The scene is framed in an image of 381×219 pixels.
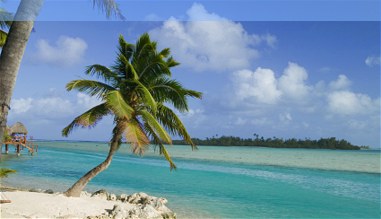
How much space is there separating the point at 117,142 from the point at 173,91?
2.22 m

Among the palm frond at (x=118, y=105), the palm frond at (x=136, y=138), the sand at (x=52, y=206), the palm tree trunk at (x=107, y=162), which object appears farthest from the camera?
the palm tree trunk at (x=107, y=162)

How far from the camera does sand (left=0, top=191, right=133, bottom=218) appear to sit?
28.7ft

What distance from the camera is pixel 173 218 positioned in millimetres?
10930

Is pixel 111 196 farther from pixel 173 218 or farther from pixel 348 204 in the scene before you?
pixel 348 204

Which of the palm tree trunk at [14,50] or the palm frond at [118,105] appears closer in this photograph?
the palm tree trunk at [14,50]

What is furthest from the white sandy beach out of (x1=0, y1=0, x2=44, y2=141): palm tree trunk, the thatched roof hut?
the thatched roof hut

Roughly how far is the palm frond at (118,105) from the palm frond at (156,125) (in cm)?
51

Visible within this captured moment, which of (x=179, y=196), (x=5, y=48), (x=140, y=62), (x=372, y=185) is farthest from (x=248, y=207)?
(x=372, y=185)

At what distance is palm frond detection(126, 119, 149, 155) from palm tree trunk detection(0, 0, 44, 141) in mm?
5368

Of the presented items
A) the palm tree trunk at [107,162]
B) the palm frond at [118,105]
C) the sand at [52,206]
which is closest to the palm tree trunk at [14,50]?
the sand at [52,206]

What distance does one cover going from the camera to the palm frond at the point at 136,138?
1013 cm

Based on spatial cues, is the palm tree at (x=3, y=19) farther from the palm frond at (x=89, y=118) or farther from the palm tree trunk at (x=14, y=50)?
→ the palm tree trunk at (x=14, y=50)

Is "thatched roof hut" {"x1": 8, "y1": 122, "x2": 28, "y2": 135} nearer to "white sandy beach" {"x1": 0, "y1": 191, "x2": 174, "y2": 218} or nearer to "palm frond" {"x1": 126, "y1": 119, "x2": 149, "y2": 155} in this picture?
"white sandy beach" {"x1": 0, "y1": 191, "x2": 174, "y2": 218}

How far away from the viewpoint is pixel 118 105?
10.0 meters
